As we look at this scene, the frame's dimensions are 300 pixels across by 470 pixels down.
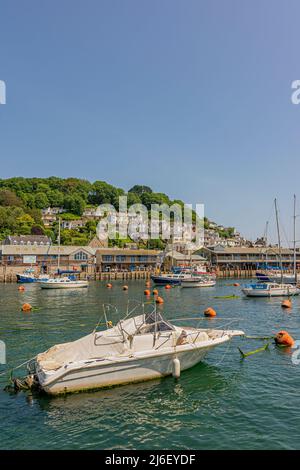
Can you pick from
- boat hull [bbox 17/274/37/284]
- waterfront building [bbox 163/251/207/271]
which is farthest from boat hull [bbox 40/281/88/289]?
waterfront building [bbox 163/251/207/271]

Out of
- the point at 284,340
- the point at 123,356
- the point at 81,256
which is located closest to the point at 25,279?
the point at 81,256

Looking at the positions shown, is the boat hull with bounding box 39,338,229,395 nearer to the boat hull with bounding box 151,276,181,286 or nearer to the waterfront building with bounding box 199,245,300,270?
the boat hull with bounding box 151,276,181,286

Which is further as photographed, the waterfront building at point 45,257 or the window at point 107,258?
the window at point 107,258

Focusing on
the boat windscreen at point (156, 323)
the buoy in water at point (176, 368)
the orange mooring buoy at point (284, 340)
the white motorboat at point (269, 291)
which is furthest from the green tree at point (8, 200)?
the buoy in water at point (176, 368)

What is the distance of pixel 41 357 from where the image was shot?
17797 millimetres

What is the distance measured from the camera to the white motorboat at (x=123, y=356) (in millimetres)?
16125

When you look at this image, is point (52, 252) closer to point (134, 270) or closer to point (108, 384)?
point (134, 270)

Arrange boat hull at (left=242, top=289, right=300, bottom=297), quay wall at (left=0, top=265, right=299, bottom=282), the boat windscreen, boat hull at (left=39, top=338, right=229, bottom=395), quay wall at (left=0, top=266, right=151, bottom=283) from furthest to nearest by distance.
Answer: quay wall at (left=0, top=265, right=299, bottom=282), quay wall at (left=0, top=266, right=151, bottom=283), boat hull at (left=242, top=289, right=300, bottom=297), the boat windscreen, boat hull at (left=39, top=338, right=229, bottom=395)

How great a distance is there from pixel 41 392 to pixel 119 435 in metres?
5.21

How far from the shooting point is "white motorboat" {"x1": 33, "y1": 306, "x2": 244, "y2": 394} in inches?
635

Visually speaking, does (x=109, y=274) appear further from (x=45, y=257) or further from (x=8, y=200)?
(x=8, y=200)

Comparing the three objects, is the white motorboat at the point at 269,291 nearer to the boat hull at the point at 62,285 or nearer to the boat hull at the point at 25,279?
the boat hull at the point at 62,285

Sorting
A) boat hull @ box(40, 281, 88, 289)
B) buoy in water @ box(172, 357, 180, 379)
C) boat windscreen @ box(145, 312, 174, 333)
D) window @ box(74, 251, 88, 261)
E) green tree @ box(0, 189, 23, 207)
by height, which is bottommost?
boat hull @ box(40, 281, 88, 289)

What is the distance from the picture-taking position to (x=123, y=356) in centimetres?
1711
